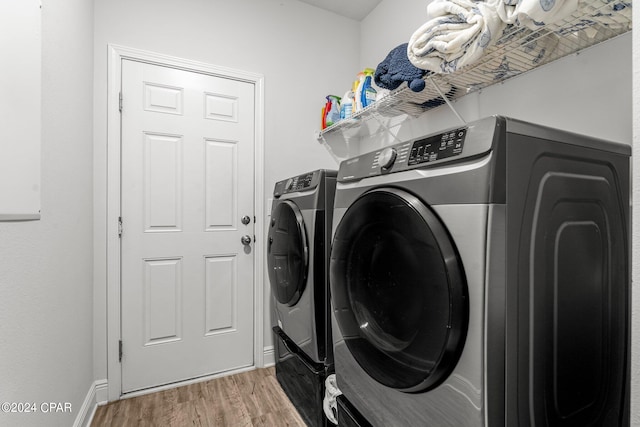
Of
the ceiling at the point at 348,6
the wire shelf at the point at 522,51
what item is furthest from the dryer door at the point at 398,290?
the ceiling at the point at 348,6

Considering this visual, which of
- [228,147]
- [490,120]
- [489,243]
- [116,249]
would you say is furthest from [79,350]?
[490,120]

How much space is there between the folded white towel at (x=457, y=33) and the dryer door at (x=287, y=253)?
0.92m

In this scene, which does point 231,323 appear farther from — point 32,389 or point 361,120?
point 361,120

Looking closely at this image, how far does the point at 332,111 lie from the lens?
2365mm

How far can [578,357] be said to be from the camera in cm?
86

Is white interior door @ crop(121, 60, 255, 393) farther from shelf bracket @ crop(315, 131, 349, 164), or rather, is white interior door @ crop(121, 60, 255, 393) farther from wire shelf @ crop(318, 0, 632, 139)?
wire shelf @ crop(318, 0, 632, 139)

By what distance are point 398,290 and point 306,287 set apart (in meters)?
0.69

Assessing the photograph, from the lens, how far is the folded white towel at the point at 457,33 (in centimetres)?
106

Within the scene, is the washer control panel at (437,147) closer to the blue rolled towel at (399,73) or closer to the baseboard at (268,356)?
the blue rolled towel at (399,73)

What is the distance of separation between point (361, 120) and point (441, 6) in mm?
1048

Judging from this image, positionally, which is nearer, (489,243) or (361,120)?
(489,243)

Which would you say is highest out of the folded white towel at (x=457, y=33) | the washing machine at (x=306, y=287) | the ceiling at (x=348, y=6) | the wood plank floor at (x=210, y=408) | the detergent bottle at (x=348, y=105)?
the ceiling at (x=348, y=6)

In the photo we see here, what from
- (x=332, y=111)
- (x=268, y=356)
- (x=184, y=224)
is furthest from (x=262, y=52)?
(x=268, y=356)

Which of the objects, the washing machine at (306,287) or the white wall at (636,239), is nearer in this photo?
the white wall at (636,239)
